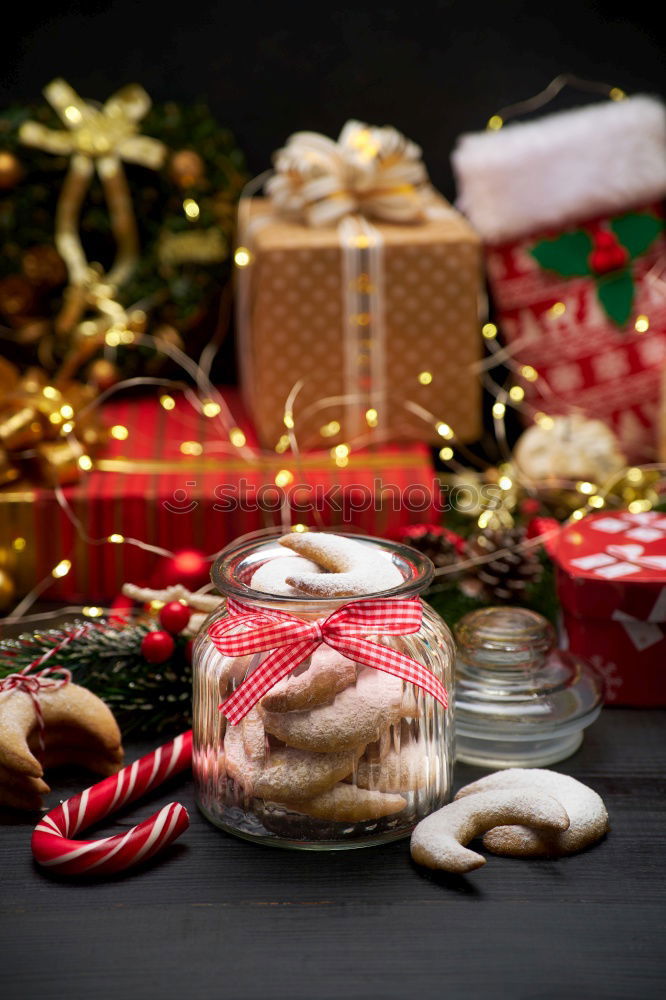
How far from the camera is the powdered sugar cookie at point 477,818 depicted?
886mm

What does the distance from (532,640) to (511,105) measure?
1020 mm

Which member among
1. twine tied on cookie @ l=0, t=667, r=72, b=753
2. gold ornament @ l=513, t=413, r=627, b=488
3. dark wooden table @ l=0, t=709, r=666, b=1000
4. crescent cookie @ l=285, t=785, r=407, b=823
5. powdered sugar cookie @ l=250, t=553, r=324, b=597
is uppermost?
gold ornament @ l=513, t=413, r=627, b=488

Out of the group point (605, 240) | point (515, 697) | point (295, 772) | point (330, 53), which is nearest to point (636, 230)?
point (605, 240)

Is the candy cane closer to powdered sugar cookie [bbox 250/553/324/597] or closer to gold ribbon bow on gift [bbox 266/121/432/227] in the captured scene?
powdered sugar cookie [bbox 250/553/324/597]

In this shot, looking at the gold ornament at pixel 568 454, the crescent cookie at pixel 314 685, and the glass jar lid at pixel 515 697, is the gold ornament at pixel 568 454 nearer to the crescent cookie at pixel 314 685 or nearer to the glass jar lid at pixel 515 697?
the glass jar lid at pixel 515 697

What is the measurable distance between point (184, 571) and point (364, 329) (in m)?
0.41

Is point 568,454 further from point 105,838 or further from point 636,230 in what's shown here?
point 105,838

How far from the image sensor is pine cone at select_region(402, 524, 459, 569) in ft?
4.50

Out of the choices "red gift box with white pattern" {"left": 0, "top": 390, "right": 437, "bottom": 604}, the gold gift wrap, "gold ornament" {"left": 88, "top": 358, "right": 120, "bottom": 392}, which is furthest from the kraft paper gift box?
"gold ornament" {"left": 88, "top": 358, "right": 120, "bottom": 392}

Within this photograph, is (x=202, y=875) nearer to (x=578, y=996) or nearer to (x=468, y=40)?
(x=578, y=996)

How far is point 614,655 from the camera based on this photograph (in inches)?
46.0

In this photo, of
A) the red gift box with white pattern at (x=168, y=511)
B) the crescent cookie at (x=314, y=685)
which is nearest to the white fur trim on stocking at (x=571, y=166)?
the red gift box with white pattern at (x=168, y=511)

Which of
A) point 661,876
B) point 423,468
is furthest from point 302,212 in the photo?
point 661,876

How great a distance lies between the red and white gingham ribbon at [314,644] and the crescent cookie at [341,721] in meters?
0.02
